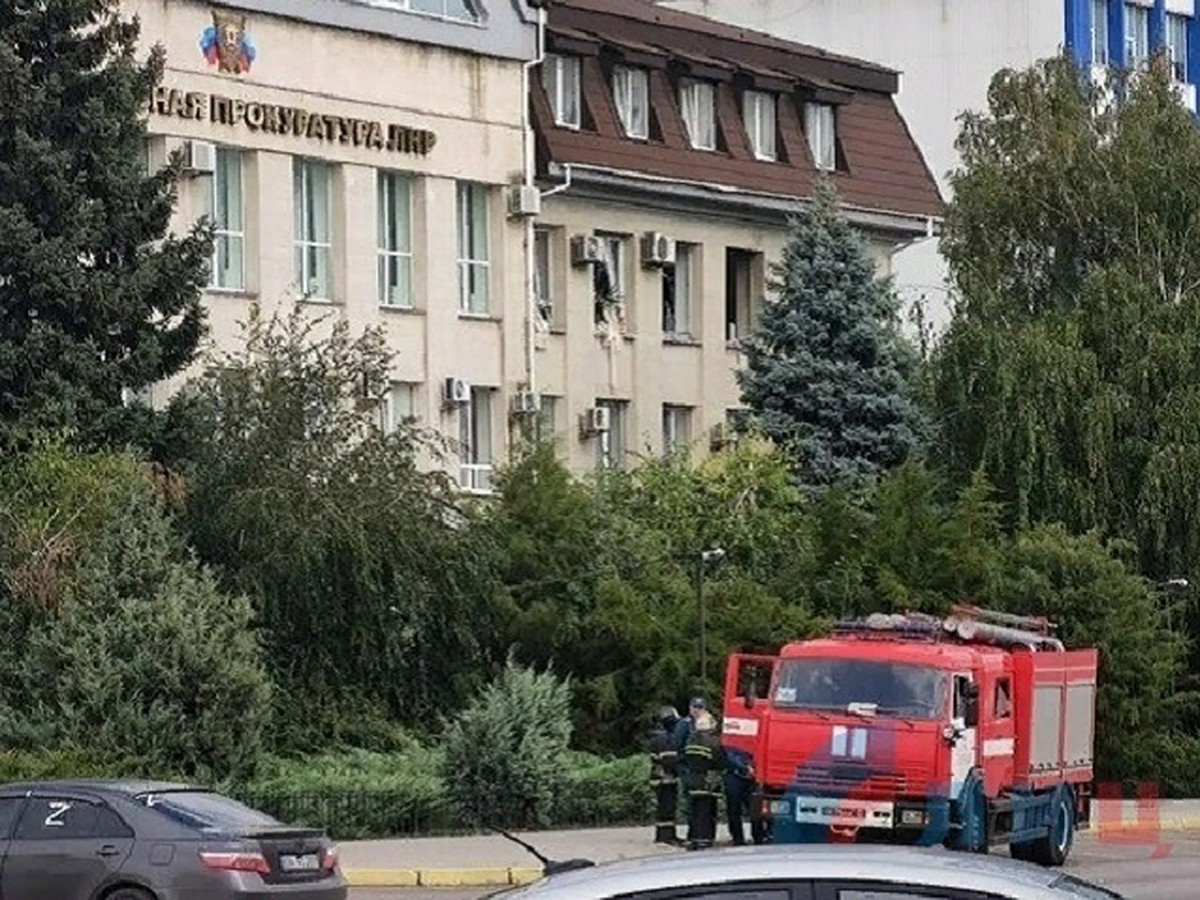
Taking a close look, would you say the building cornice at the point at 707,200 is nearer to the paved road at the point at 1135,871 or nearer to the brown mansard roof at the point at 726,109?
the brown mansard roof at the point at 726,109

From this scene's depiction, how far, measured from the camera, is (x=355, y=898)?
29.6 meters

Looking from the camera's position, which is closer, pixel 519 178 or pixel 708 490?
pixel 708 490

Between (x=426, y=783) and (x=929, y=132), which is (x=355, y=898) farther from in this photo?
(x=929, y=132)

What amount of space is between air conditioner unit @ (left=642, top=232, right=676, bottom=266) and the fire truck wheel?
23.0 m

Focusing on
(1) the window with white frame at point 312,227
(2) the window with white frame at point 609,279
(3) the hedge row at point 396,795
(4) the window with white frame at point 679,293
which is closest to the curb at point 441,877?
(3) the hedge row at point 396,795

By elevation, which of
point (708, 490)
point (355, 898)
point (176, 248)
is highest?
point (176, 248)

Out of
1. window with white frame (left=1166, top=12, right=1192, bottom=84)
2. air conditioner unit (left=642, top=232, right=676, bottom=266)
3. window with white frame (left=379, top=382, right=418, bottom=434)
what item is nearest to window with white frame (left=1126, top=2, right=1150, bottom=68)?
window with white frame (left=1166, top=12, right=1192, bottom=84)

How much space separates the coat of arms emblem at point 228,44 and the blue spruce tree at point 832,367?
10.3 meters

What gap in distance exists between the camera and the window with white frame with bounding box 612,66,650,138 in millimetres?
57594

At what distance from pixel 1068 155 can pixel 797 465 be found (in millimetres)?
8139

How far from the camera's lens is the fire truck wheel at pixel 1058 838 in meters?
35.2

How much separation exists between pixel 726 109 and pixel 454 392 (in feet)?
32.8

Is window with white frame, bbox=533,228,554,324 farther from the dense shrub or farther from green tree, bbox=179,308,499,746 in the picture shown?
the dense shrub

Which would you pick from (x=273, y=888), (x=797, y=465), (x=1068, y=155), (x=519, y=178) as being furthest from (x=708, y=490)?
(x=273, y=888)
